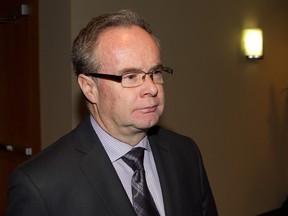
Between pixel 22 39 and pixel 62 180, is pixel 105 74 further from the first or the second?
pixel 22 39

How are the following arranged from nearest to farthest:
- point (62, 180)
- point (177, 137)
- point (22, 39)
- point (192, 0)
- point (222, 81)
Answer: point (62, 180) → point (177, 137) → point (22, 39) → point (192, 0) → point (222, 81)

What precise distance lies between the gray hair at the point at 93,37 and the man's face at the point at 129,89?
0.03 meters

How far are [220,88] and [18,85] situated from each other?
170 cm

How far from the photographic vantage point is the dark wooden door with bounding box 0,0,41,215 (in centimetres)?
275

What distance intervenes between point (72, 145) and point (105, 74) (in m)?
0.28

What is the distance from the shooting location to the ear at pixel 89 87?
1407mm

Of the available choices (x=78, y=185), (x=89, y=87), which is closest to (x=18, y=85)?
(x=89, y=87)

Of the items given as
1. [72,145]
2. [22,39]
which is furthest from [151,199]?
[22,39]

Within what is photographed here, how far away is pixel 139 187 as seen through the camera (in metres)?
1.42

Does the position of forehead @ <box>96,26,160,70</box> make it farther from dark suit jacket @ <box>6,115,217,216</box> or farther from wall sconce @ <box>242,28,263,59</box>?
wall sconce @ <box>242,28,263,59</box>

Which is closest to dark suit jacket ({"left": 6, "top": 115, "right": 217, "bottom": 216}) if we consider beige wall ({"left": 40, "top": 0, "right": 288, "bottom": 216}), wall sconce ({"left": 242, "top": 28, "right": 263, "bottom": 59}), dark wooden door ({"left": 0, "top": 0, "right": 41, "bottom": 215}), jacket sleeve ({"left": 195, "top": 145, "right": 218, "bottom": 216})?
jacket sleeve ({"left": 195, "top": 145, "right": 218, "bottom": 216})

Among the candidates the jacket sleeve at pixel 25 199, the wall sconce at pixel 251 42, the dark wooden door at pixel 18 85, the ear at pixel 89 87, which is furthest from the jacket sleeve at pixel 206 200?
the wall sconce at pixel 251 42

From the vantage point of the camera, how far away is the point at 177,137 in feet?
5.66

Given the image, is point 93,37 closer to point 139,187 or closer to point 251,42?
point 139,187
